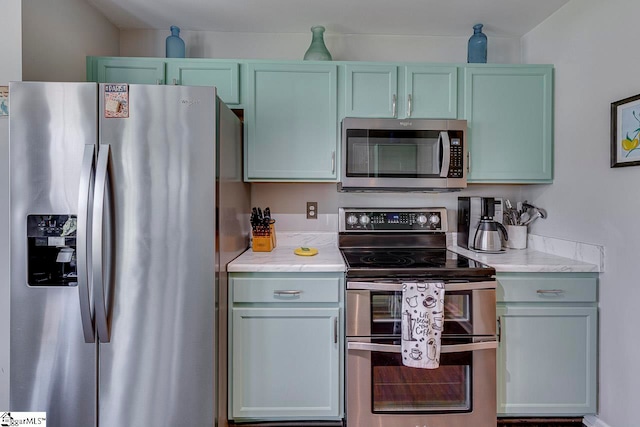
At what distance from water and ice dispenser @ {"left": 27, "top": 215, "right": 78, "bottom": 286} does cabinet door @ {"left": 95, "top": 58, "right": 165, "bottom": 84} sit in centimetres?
103

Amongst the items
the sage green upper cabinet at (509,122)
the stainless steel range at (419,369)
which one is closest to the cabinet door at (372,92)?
the sage green upper cabinet at (509,122)

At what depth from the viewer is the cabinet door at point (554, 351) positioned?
1852 millimetres

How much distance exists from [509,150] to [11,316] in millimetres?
2728

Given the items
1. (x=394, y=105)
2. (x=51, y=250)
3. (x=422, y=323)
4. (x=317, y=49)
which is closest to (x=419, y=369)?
(x=422, y=323)

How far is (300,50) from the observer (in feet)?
8.16

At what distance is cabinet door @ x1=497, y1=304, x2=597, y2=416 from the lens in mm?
1852

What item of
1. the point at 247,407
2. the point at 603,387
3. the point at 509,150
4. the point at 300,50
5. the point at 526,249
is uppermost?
the point at 300,50

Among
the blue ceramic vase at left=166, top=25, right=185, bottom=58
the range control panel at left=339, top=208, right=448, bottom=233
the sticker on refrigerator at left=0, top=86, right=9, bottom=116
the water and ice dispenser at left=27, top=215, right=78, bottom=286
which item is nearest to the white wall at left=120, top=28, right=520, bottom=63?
the blue ceramic vase at left=166, top=25, right=185, bottom=58

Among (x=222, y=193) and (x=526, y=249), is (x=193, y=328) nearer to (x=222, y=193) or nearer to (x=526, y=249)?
(x=222, y=193)

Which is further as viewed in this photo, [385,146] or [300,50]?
[300,50]

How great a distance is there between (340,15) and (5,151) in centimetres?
195

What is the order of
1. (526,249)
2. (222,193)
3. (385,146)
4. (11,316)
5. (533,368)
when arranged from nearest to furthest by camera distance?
(11,316)
(222,193)
(533,368)
(385,146)
(526,249)

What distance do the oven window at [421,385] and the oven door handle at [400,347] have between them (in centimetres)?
3

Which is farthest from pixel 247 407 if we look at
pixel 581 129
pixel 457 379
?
pixel 581 129
